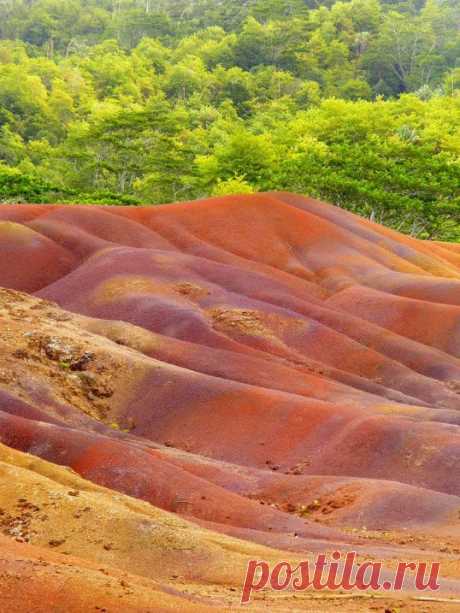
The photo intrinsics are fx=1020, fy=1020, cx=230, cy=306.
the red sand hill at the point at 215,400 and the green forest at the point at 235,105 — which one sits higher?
the red sand hill at the point at 215,400

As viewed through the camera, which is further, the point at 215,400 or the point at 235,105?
the point at 235,105

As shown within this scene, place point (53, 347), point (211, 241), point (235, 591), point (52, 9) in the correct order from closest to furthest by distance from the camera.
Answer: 1. point (235, 591)
2. point (53, 347)
3. point (211, 241)
4. point (52, 9)

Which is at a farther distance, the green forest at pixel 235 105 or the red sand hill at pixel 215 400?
the green forest at pixel 235 105

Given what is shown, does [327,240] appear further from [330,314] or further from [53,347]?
[53,347]

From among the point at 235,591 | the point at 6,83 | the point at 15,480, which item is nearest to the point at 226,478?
the point at 15,480
